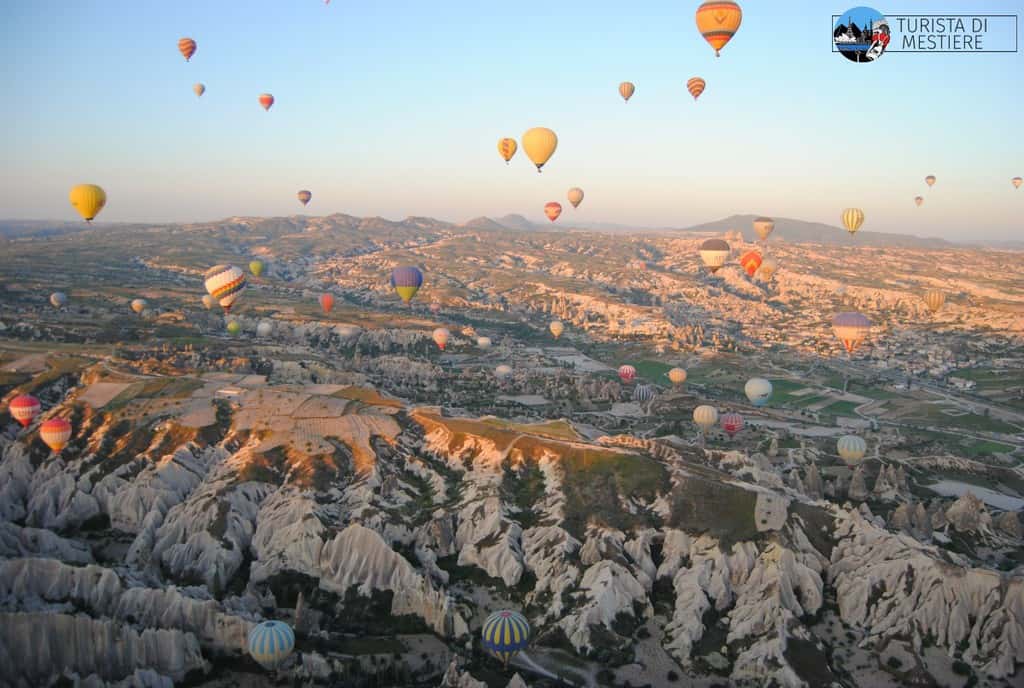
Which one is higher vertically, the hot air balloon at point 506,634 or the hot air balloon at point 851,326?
the hot air balloon at point 851,326

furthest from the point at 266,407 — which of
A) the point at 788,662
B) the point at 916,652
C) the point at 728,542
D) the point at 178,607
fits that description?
the point at 916,652

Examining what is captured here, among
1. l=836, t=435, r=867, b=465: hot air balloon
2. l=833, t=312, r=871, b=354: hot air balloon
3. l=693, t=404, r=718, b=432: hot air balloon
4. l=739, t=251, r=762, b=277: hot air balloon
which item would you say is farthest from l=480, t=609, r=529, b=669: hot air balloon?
l=739, t=251, r=762, b=277: hot air balloon

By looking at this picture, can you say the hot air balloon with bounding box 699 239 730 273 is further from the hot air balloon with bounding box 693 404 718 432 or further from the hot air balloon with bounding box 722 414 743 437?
the hot air balloon with bounding box 693 404 718 432

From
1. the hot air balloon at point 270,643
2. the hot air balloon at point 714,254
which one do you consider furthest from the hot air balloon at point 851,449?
the hot air balloon at point 270,643

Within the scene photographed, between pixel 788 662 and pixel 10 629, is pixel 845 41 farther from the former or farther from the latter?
pixel 10 629

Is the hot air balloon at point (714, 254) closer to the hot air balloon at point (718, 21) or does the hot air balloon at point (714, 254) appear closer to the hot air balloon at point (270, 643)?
the hot air balloon at point (718, 21)
